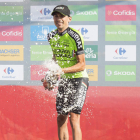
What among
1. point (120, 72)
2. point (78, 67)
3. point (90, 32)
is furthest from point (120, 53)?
point (78, 67)

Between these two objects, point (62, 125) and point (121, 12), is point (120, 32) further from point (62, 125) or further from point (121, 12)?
point (62, 125)

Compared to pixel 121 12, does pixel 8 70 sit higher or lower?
lower

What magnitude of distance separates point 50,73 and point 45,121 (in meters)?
1.09

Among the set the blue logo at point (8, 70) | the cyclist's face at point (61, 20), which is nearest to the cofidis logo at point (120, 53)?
the cyclist's face at point (61, 20)

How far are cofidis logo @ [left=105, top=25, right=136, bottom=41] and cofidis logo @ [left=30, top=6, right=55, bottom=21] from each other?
83cm

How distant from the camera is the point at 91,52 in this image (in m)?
3.10

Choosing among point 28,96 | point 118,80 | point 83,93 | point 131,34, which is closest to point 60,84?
point 83,93

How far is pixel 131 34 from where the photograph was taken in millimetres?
3059

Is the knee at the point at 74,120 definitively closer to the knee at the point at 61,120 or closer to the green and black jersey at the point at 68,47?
the knee at the point at 61,120

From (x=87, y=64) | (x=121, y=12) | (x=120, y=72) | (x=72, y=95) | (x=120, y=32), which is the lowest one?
(x=72, y=95)

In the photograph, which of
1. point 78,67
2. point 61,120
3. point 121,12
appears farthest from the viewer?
point 121,12

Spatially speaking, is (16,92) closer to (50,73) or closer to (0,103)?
(0,103)

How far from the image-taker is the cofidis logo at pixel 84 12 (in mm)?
3070

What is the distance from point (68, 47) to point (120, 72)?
1.04 meters
